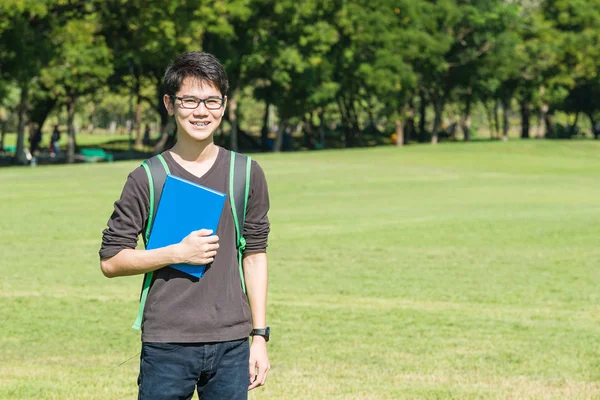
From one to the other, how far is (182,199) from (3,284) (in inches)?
400

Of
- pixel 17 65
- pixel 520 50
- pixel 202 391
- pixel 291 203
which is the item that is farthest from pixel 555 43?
pixel 202 391

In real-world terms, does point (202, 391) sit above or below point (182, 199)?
below

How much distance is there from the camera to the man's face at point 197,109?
4102 millimetres

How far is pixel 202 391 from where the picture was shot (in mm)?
4234

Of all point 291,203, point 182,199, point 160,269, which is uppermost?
point 182,199

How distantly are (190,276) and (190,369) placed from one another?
13.9 inches

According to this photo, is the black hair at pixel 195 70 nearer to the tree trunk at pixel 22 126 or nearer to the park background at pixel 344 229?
the park background at pixel 344 229

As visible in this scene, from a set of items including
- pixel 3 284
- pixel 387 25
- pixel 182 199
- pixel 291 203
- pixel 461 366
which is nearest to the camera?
pixel 182 199

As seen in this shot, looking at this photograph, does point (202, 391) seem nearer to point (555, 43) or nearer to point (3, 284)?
point (3, 284)

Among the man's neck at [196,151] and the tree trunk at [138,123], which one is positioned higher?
the man's neck at [196,151]

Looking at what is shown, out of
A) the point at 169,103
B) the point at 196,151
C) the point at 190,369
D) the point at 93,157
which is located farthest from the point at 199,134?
the point at 93,157

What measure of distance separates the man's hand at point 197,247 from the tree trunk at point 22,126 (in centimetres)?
4381

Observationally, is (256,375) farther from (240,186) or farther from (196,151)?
(196,151)

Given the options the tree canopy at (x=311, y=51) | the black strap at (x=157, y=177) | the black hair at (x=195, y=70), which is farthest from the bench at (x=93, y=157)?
the black strap at (x=157, y=177)
